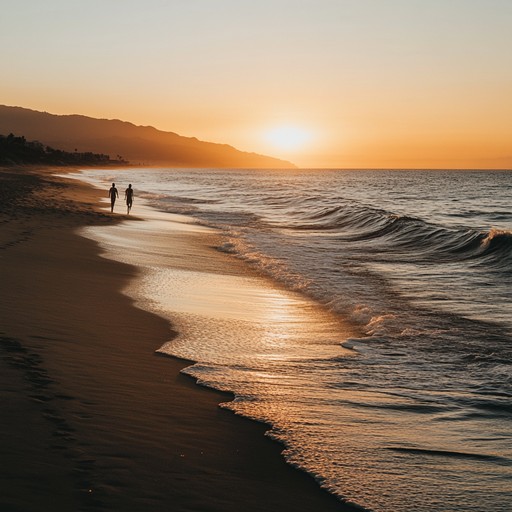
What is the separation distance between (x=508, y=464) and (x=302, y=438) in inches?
63.5

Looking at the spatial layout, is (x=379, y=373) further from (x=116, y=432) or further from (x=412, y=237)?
(x=412, y=237)

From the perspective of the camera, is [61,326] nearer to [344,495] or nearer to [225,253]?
[344,495]

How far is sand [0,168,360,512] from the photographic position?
14.3ft

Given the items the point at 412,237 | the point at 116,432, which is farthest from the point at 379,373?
the point at 412,237

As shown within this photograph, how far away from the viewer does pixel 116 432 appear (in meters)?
5.30

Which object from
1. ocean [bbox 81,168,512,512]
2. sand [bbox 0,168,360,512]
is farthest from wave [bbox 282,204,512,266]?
sand [bbox 0,168,360,512]

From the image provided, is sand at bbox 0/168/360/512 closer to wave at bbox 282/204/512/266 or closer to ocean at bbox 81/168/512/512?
ocean at bbox 81/168/512/512

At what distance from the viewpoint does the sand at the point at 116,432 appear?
14.3ft

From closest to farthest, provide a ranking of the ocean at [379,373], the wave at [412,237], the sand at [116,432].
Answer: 1. the sand at [116,432]
2. the ocean at [379,373]
3. the wave at [412,237]

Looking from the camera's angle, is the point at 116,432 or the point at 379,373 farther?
the point at 379,373

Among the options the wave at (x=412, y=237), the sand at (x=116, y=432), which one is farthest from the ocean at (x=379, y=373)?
the wave at (x=412, y=237)

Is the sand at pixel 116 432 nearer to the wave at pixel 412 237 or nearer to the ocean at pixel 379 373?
the ocean at pixel 379 373

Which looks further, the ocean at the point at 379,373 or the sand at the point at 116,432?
the ocean at the point at 379,373

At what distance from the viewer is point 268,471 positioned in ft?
16.4
